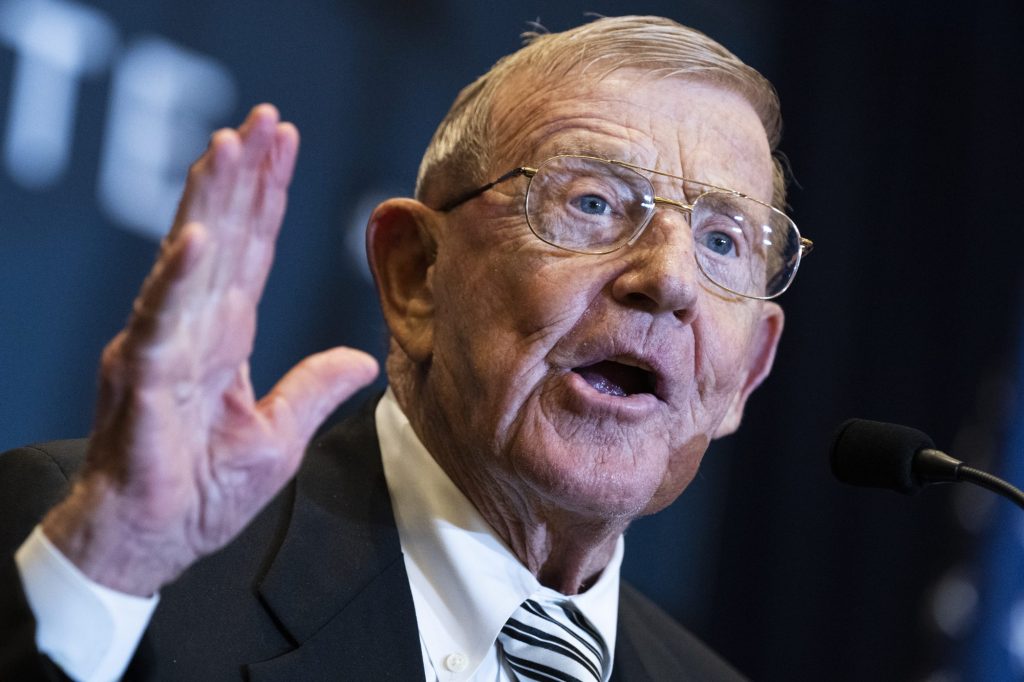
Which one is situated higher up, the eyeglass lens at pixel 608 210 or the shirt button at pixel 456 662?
the eyeglass lens at pixel 608 210

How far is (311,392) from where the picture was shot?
4.18 feet

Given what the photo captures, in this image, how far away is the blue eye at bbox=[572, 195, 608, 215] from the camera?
1871 mm

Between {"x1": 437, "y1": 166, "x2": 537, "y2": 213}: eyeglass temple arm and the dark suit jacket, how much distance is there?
1.51 ft

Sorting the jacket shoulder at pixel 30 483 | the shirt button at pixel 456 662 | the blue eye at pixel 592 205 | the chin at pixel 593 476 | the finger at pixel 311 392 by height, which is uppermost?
the blue eye at pixel 592 205

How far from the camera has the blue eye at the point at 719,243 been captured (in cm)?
195

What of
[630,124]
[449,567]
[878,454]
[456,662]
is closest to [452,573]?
[449,567]

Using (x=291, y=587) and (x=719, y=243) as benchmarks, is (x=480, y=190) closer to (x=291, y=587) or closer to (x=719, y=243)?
(x=719, y=243)

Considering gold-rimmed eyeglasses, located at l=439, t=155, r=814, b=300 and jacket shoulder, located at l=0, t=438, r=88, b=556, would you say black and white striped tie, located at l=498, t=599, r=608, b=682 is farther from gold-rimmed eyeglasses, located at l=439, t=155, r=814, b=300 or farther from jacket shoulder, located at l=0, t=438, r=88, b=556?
jacket shoulder, located at l=0, t=438, r=88, b=556

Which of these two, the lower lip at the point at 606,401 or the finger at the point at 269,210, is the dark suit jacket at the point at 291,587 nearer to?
the lower lip at the point at 606,401

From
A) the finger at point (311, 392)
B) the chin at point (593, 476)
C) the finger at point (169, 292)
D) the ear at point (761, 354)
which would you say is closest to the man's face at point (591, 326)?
the chin at point (593, 476)

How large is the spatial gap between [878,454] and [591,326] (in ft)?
1.57

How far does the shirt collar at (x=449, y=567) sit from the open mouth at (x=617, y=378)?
1.00 ft

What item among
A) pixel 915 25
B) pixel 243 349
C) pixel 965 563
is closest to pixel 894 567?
pixel 965 563

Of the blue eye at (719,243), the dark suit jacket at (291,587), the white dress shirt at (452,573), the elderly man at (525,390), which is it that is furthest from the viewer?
the blue eye at (719,243)
